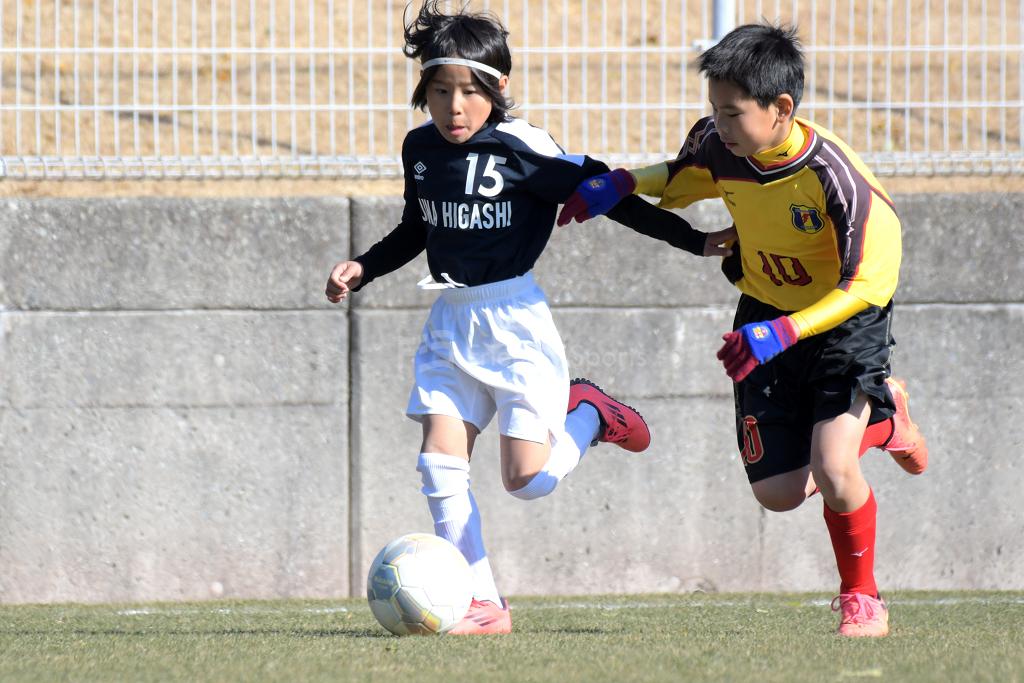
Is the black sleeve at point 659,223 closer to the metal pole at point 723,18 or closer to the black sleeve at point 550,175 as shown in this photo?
the black sleeve at point 550,175

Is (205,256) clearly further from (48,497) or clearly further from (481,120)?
(481,120)

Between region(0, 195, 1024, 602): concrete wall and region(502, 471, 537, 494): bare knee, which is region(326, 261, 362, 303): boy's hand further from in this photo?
region(0, 195, 1024, 602): concrete wall

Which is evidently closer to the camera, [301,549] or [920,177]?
[301,549]

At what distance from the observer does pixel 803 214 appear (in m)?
3.99

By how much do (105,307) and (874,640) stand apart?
3.42m

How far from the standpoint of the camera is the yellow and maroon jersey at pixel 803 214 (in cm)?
387

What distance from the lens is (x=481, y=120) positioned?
4250 mm

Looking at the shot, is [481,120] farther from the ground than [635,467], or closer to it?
farther from the ground

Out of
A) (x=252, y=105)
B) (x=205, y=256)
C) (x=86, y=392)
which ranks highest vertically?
(x=252, y=105)

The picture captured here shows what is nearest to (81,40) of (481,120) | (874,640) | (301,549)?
(301,549)

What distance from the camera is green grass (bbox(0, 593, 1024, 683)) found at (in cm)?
333

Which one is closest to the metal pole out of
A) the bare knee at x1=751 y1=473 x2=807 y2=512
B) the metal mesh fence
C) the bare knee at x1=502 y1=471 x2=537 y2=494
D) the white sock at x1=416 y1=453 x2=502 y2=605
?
the metal mesh fence

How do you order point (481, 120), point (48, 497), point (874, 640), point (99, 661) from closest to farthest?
point (99, 661)
point (874, 640)
point (481, 120)
point (48, 497)

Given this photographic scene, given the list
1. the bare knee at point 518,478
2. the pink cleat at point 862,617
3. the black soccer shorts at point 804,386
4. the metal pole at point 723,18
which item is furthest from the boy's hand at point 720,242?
the metal pole at point 723,18
